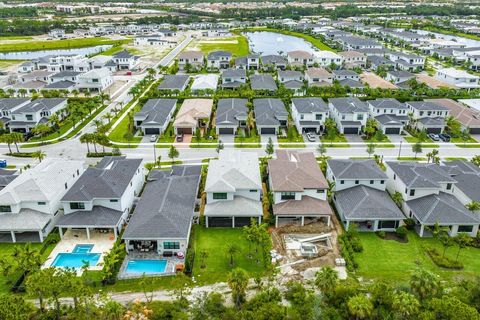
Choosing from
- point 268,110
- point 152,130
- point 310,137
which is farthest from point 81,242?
point 268,110

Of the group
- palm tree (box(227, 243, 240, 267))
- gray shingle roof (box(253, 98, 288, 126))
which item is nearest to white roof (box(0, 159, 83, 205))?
palm tree (box(227, 243, 240, 267))

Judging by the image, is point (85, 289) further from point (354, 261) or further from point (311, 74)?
point (311, 74)

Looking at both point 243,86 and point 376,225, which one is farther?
point 243,86

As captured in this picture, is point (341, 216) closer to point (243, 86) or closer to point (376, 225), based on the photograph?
point (376, 225)

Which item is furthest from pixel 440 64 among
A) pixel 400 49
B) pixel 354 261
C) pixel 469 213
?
pixel 354 261

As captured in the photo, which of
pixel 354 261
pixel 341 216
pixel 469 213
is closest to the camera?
pixel 354 261

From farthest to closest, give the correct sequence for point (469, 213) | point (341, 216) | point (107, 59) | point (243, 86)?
1. point (107, 59)
2. point (243, 86)
3. point (341, 216)
4. point (469, 213)

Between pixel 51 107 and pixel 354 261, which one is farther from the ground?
pixel 51 107
